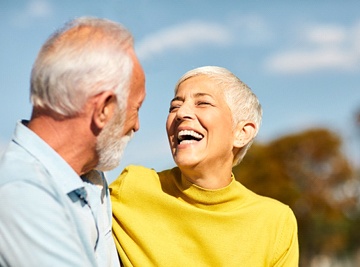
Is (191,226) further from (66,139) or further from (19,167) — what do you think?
(19,167)

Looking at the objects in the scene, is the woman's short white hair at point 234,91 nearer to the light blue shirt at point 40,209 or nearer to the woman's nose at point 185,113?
the woman's nose at point 185,113

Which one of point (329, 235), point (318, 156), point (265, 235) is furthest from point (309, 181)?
point (265, 235)

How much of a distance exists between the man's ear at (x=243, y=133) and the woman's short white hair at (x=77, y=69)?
1372 millimetres

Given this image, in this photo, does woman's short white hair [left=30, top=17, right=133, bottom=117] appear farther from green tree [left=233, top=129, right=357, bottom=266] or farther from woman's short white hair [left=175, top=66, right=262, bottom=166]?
green tree [left=233, top=129, right=357, bottom=266]

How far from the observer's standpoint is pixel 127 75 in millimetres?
2887

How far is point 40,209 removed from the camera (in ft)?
8.50

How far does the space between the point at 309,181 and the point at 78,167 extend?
142ft

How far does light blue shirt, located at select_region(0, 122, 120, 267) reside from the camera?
2.53 m

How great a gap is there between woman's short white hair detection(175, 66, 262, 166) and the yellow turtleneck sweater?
42 cm

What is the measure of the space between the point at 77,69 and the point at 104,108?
20 centimetres

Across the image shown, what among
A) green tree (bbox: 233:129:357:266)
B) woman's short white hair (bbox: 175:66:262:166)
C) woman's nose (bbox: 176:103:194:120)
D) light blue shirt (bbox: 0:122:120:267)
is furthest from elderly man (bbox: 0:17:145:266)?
green tree (bbox: 233:129:357:266)

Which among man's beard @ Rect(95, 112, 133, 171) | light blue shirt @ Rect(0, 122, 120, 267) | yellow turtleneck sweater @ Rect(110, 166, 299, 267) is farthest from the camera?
yellow turtleneck sweater @ Rect(110, 166, 299, 267)

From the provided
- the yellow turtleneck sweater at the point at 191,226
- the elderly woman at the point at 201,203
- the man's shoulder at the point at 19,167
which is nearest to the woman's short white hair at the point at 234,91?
the elderly woman at the point at 201,203

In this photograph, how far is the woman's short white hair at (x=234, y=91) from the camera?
4094 millimetres
